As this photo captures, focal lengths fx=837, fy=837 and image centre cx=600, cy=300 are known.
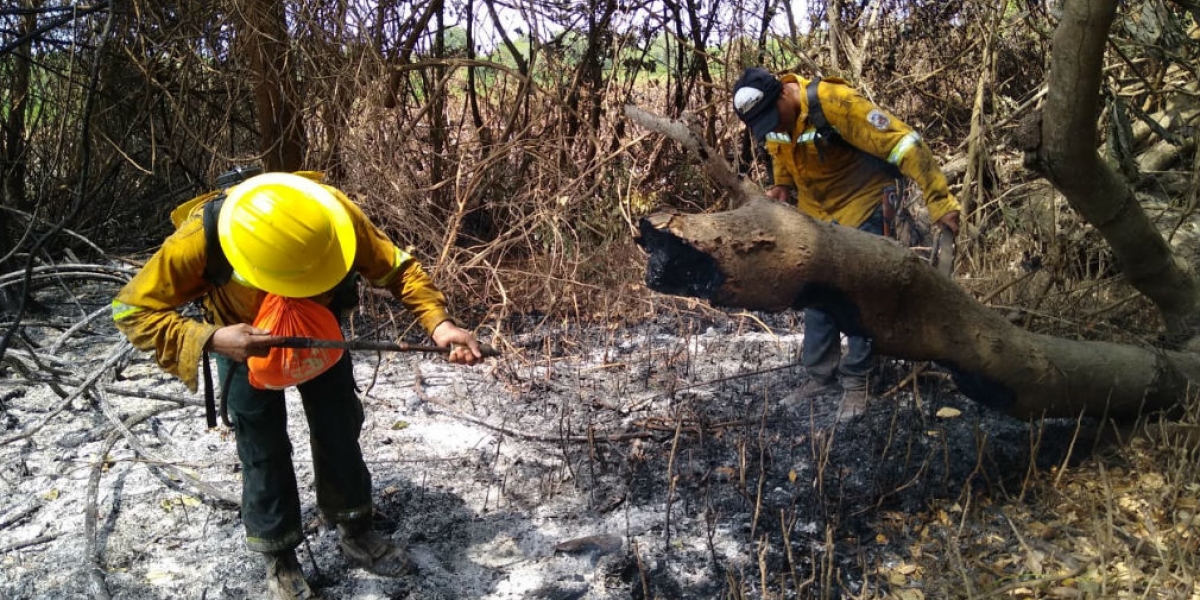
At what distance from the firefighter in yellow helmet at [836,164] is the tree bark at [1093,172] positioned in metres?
0.65

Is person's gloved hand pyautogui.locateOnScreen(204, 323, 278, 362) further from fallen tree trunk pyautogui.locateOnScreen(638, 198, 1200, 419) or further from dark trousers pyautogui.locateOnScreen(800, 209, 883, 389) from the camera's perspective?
dark trousers pyautogui.locateOnScreen(800, 209, 883, 389)

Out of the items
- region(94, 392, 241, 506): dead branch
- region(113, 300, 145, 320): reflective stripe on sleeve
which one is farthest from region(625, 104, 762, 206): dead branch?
region(94, 392, 241, 506): dead branch

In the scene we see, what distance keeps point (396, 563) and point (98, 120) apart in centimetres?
503

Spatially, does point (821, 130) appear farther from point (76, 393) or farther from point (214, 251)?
point (76, 393)

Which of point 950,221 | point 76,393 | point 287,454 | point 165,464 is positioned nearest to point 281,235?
point 287,454

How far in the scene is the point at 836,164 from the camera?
12.9 ft

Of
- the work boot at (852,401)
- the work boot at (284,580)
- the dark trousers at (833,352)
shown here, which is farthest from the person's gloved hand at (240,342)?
the dark trousers at (833,352)

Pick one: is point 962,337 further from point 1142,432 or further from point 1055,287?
point 1055,287

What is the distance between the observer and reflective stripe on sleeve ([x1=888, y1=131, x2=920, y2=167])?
3553 millimetres

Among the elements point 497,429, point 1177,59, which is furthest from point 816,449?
point 1177,59

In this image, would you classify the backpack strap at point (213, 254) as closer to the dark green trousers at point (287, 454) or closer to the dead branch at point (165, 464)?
the dark green trousers at point (287, 454)

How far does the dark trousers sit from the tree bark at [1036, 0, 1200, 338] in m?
1.11

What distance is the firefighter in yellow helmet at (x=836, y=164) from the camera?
141 inches

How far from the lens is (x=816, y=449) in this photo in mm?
3523
